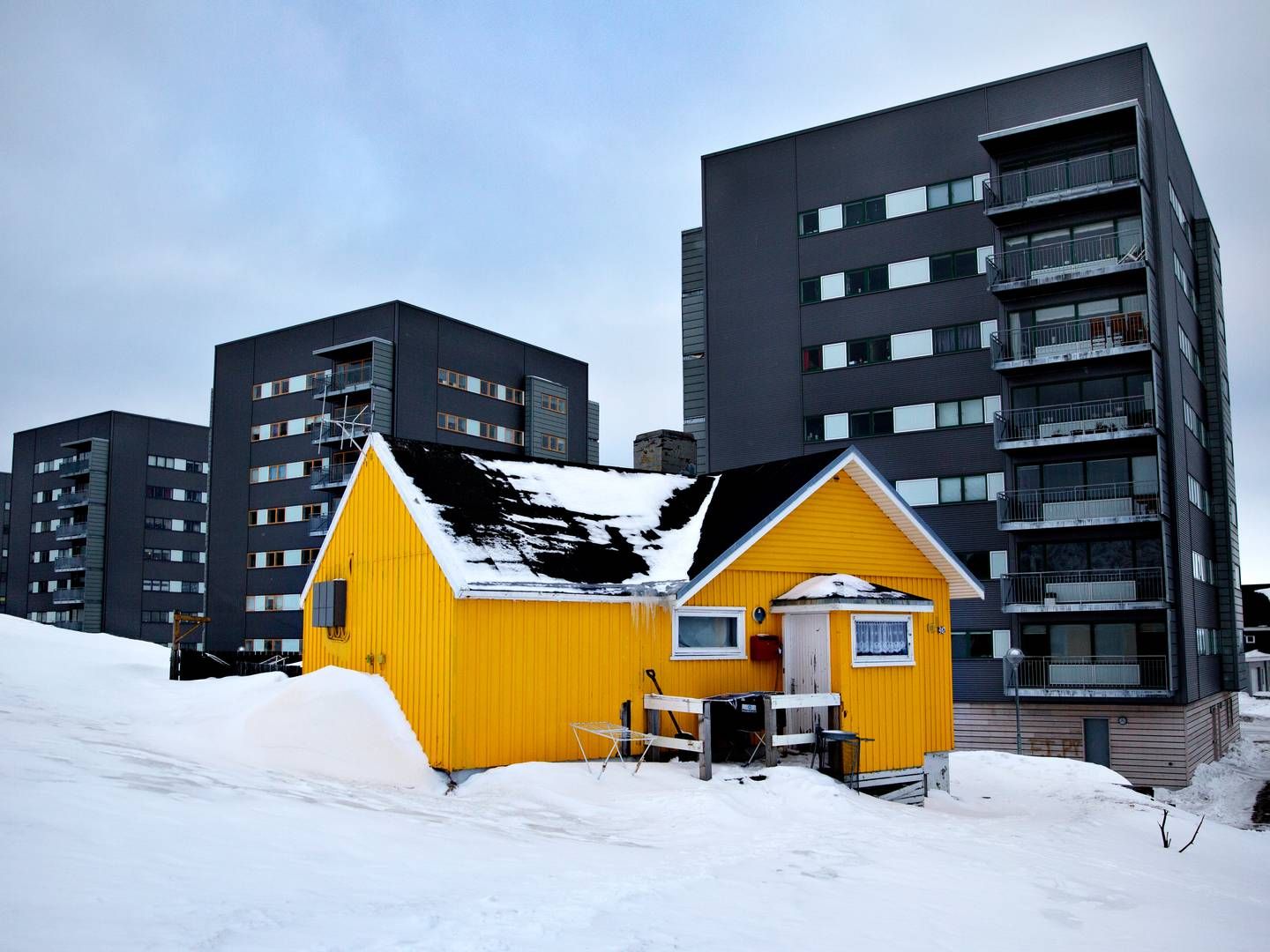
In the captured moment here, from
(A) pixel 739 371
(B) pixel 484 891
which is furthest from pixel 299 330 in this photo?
(B) pixel 484 891

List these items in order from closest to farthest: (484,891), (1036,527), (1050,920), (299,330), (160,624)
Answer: (484,891)
(1050,920)
(1036,527)
(299,330)
(160,624)

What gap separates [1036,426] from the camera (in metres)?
39.2

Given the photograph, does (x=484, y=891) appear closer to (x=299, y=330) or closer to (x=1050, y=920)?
(x=1050, y=920)

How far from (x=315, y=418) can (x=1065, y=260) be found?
41.8 m

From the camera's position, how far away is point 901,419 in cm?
4322

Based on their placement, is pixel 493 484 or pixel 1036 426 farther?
pixel 1036 426

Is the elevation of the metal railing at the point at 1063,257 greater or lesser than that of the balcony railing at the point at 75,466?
greater

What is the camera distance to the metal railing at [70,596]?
278 ft

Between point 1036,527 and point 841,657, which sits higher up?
point 1036,527

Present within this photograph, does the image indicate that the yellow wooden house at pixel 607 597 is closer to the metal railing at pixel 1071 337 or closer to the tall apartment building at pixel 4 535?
the metal railing at pixel 1071 337

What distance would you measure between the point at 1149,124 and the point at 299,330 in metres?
46.2

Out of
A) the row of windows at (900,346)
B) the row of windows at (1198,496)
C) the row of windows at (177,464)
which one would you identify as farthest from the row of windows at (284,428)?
the row of windows at (1198,496)

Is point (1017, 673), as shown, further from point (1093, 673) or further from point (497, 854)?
point (497, 854)

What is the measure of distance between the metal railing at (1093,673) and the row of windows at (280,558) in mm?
39500
